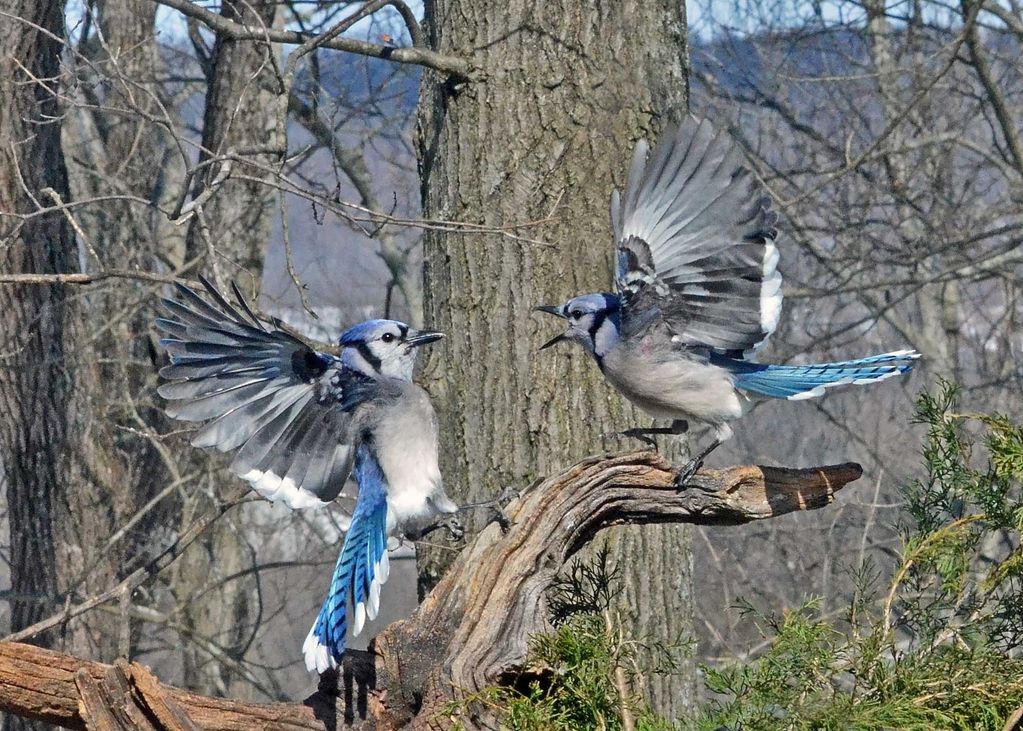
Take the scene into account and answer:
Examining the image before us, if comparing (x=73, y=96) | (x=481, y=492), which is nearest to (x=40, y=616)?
(x=73, y=96)

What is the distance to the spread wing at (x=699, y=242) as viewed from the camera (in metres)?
2.51

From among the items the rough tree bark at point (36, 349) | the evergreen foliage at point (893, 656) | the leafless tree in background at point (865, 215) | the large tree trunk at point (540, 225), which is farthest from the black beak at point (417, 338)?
Answer: the leafless tree in background at point (865, 215)

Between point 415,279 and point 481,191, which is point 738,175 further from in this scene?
point 415,279

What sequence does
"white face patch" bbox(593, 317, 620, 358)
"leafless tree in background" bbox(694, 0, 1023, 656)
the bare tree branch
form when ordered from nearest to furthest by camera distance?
"white face patch" bbox(593, 317, 620, 358)
the bare tree branch
"leafless tree in background" bbox(694, 0, 1023, 656)

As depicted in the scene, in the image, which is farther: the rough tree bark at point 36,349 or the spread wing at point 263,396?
the rough tree bark at point 36,349

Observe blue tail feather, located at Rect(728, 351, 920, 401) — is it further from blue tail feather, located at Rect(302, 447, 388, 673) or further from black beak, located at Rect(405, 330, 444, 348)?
blue tail feather, located at Rect(302, 447, 388, 673)

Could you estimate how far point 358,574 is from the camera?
96.7 inches

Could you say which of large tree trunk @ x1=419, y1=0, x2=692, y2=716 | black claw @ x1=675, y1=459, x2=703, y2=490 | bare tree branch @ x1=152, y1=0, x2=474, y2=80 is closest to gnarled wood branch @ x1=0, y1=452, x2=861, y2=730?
black claw @ x1=675, y1=459, x2=703, y2=490

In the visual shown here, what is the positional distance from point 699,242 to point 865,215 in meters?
5.30

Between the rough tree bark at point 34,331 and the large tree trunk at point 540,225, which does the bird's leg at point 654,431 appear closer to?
the large tree trunk at point 540,225

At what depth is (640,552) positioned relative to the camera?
330cm

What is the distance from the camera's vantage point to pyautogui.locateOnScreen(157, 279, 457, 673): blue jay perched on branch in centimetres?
250

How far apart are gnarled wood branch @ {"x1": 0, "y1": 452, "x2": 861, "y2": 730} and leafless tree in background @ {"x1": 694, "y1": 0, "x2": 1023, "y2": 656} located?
14.9ft

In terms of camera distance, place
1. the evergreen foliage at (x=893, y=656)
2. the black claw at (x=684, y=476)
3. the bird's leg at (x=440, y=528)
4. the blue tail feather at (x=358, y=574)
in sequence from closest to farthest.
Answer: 1. the evergreen foliage at (x=893, y=656)
2. the blue tail feather at (x=358, y=574)
3. the black claw at (x=684, y=476)
4. the bird's leg at (x=440, y=528)
